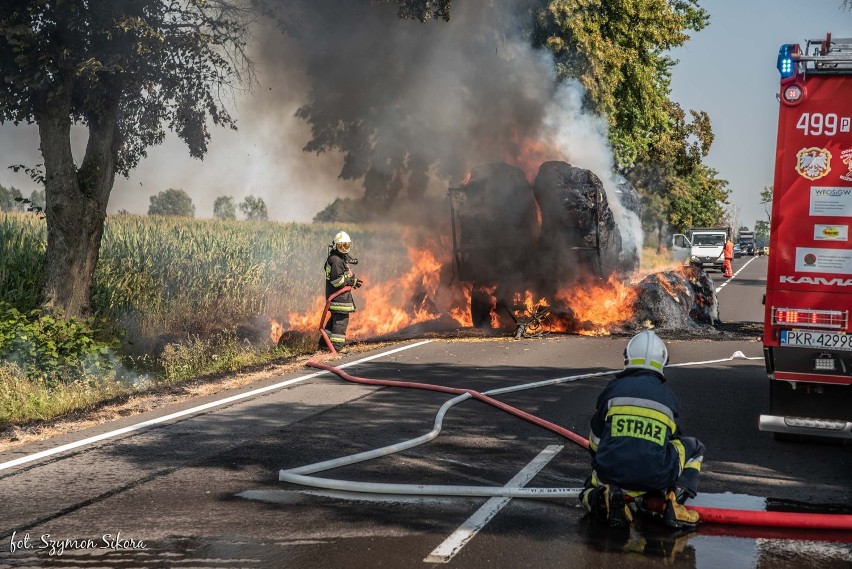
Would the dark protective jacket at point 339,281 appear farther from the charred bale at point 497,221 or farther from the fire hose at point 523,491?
the fire hose at point 523,491

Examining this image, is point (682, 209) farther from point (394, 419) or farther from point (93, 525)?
point (93, 525)

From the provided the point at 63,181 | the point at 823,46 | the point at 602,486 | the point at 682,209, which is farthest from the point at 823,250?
the point at 682,209

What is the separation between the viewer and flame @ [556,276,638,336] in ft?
58.1

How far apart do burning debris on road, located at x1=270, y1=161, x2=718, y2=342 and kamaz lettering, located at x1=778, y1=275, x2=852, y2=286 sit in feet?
32.2

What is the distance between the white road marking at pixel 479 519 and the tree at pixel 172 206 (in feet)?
69.7

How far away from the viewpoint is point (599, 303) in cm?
1777

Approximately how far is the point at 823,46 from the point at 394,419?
497 centimetres

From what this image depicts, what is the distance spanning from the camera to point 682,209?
197 feet

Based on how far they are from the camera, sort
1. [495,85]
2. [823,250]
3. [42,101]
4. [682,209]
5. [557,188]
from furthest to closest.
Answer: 1. [682,209]
2. [495,85]
3. [557,188]
4. [42,101]
5. [823,250]

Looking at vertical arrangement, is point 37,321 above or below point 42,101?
below

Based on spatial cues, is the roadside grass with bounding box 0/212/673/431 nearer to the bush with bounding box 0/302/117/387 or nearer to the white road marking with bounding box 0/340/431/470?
the bush with bounding box 0/302/117/387

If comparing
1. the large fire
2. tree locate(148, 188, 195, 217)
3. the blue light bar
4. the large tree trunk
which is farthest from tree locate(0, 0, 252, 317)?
tree locate(148, 188, 195, 217)

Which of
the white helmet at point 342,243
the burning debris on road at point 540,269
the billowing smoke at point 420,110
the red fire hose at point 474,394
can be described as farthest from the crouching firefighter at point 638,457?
the billowing smoke at point 420,110

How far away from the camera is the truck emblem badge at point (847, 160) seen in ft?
23.9
